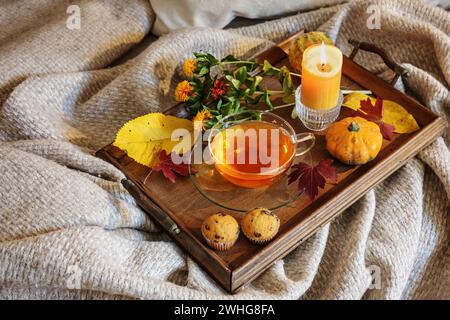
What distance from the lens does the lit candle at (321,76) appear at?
3.18ft

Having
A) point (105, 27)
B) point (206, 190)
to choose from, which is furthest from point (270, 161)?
point (105, 27)

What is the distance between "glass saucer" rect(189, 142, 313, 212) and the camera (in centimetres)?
92

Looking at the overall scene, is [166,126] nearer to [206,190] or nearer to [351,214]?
[206,190]

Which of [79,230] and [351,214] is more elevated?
[79,230]

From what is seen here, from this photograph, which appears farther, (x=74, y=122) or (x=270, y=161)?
(x=74, y=122)

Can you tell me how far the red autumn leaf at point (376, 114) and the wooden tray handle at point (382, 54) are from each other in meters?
0.07

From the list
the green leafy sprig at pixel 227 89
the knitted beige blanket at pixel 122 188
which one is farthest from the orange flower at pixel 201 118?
the knitted beige blanket at pixel 122 188

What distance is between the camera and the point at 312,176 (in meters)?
0.94

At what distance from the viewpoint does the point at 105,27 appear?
4.08 ft

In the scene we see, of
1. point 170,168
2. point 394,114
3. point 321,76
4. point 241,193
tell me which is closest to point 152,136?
point 170,168

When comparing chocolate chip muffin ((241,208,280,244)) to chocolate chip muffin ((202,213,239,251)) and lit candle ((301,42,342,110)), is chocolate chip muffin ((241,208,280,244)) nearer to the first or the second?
chocolate chip muffin ((202,213,239,251))

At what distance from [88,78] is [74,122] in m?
0.10

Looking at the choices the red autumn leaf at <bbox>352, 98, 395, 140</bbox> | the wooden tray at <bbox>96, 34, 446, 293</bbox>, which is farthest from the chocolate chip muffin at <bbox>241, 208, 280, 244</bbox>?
the red autumn leaf at <bbox>352, 98, 395, 140</bbox>
